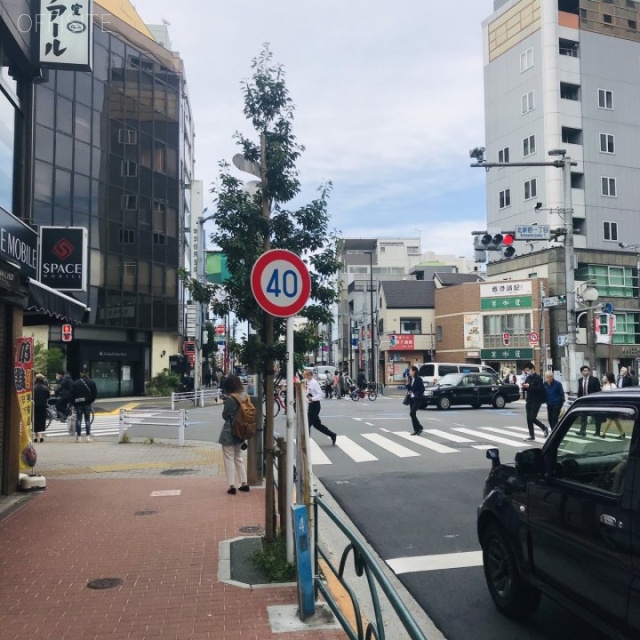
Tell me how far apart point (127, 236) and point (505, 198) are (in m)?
29.2

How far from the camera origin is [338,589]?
5.20 metres

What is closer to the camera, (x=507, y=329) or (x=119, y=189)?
(x=119, y=189)

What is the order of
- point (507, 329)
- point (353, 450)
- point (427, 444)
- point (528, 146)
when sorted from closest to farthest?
point (353, 450) < point (427, 444) < point (528, 146) < point (507, 329)

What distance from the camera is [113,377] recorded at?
3897 cm

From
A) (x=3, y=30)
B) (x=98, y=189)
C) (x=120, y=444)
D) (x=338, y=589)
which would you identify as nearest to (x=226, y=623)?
(x=338, y=589)

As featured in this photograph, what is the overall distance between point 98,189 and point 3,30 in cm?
3035

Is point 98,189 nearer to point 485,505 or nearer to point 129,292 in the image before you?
point 129,292

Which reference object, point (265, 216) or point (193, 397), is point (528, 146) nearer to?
point (193, 397)

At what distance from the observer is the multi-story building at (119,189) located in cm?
3466

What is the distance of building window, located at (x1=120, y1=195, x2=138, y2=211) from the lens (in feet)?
129

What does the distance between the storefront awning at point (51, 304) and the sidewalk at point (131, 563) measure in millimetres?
2603

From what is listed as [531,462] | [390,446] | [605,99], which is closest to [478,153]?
[390,446]

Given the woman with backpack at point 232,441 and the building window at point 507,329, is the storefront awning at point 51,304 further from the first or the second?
the building window at point 507,329

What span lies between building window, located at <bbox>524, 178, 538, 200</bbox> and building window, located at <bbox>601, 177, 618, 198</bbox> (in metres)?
5.27
